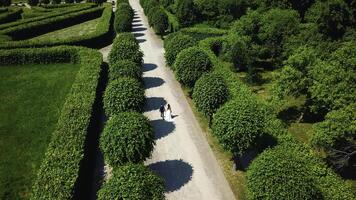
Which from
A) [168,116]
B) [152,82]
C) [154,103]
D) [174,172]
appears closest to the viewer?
[174,172]

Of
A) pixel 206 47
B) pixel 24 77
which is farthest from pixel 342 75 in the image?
pixel 24 77

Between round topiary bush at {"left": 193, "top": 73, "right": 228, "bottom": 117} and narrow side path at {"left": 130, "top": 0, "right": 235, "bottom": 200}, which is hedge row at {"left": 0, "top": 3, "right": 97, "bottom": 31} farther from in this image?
round topiary bush at {"left": 193, "top": 73, "right": 228, "bottom": 117}

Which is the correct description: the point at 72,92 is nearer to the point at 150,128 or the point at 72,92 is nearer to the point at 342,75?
the point at 150,128

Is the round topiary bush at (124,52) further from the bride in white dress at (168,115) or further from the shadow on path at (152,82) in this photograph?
the bride in white dress at (168,115)

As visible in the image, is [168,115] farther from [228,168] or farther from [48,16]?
[48,16]

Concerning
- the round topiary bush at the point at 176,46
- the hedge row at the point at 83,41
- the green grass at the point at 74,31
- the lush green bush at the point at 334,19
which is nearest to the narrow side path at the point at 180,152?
the round topiary bush at the point at 176,46

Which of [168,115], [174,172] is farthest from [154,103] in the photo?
[174,172]
